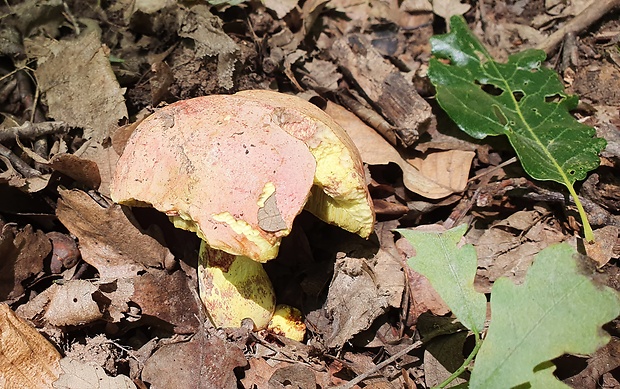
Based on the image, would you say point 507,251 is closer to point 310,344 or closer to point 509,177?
point 509,177

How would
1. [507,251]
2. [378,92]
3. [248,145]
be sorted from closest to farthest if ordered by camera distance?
[248,145]
[507,251]
[378,92]

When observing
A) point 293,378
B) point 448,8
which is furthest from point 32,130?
point 448,8

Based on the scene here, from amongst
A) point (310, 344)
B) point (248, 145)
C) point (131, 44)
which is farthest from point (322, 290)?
point (131, 44)

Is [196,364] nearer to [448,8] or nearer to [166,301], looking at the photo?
[166,301]

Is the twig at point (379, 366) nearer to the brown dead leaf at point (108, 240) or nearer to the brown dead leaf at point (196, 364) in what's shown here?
the brown dead leaf at point (196, 364)

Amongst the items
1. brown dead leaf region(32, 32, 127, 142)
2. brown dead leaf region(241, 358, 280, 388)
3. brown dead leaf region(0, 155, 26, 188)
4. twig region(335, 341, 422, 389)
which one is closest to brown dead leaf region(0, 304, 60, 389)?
brown dead leaf region(0, 155, 26, 188)

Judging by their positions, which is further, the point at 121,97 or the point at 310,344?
the point at 121,97
